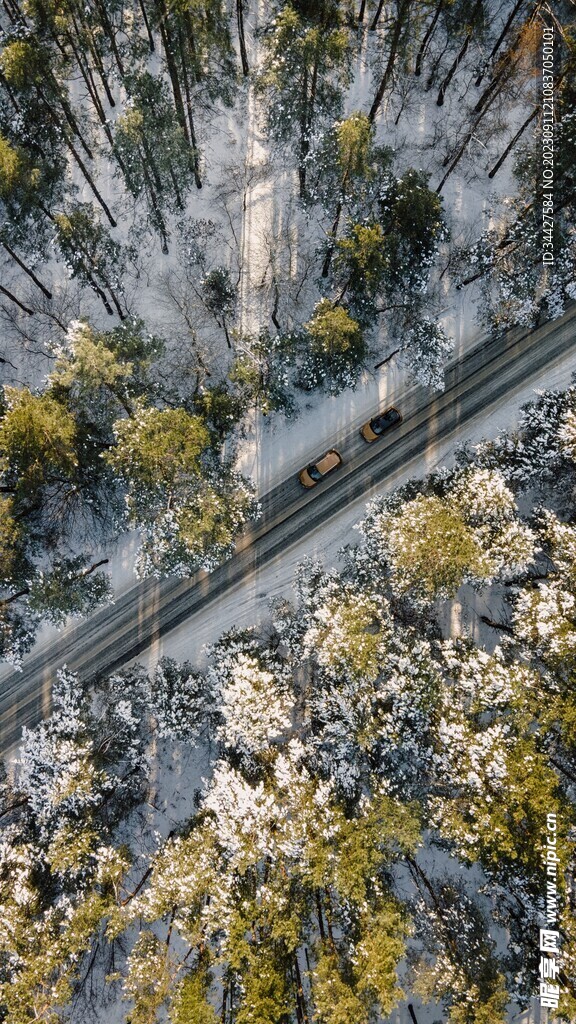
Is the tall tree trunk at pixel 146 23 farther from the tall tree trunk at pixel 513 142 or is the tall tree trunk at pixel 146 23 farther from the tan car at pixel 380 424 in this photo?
the tan car at pixel 380 424

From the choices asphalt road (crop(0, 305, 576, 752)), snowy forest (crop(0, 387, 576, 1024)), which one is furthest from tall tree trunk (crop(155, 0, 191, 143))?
snowy forest (crop(0, 387, 576, 1024))

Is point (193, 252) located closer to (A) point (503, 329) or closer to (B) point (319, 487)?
(B) point (319, 487)

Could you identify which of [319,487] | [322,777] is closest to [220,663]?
[322,777]

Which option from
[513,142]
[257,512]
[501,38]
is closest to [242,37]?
[501,38]

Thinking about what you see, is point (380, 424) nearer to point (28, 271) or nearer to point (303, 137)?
point (303, 137)

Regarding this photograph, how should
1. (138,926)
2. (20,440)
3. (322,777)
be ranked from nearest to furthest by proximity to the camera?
(20,440) < (322,777) < (138,926)
